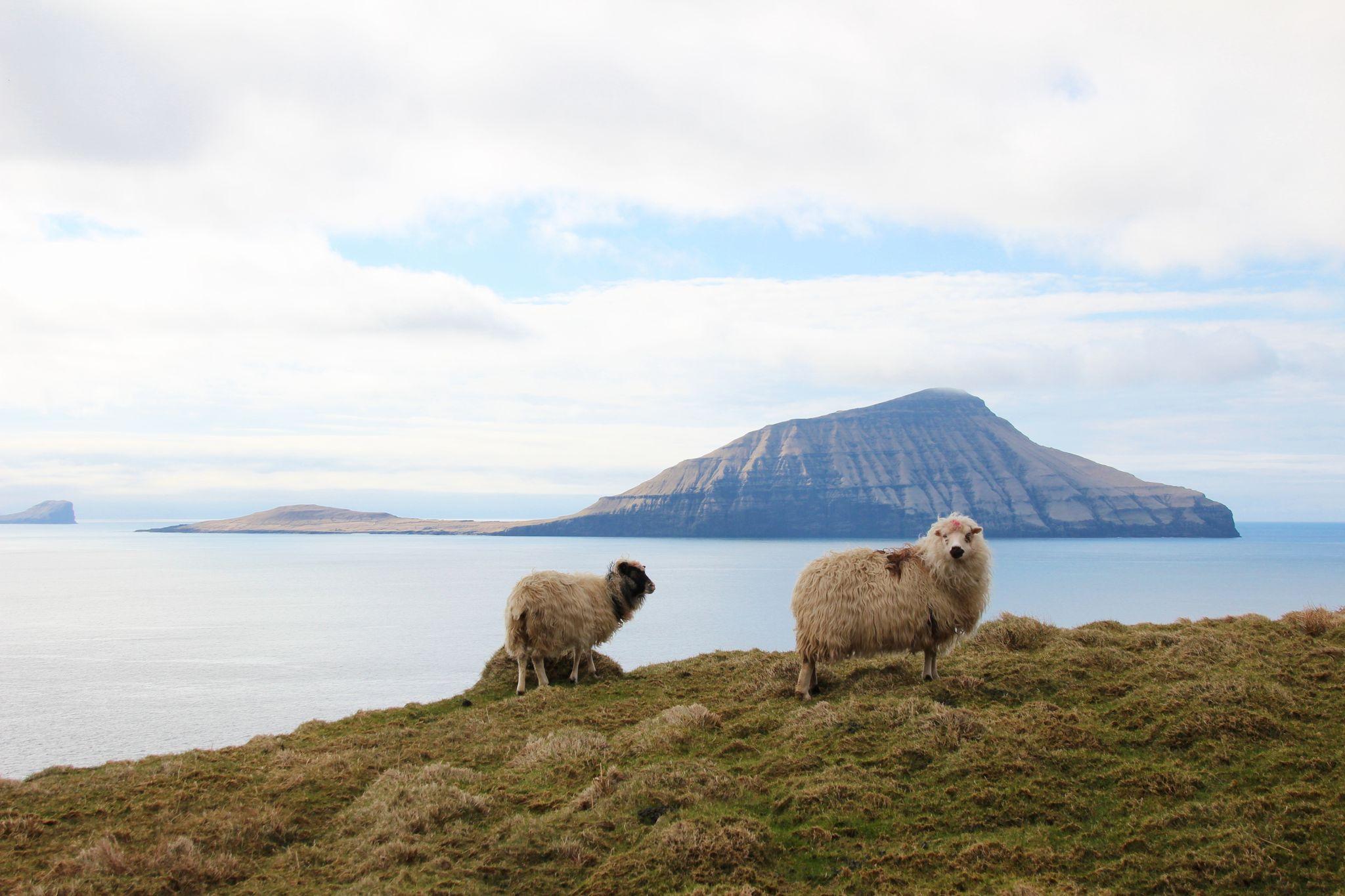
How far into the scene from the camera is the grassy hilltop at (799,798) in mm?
7512

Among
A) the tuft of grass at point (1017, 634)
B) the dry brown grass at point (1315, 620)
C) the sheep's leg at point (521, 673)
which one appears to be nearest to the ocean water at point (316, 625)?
the sheep's leg at point (521, 673)

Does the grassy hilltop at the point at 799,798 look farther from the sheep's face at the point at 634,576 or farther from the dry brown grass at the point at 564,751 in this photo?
the sheep's face at the point at 634,576

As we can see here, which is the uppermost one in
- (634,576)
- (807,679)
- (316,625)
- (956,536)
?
(956,536)

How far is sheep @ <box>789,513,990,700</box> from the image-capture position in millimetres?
12586

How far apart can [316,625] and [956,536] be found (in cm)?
7905

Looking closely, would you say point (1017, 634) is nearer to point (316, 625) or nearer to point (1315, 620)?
point (1315, 620)

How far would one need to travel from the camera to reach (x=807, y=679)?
13.1 m

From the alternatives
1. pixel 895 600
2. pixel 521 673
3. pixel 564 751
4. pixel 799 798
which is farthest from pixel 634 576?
pixel 799 798

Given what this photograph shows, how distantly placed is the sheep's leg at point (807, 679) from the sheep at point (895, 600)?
0.4 inches

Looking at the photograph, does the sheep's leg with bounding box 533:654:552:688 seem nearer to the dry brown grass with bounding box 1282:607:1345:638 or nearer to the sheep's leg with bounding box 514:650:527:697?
the sheep's leg with bounding box 514:650:527:697

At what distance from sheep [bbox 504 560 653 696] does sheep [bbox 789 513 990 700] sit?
17.9 feet

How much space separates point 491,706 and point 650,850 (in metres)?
7.94

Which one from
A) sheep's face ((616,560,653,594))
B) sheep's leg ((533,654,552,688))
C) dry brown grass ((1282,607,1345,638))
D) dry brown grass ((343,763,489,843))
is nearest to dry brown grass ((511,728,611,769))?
dry brown grass ((343,763,489,843))

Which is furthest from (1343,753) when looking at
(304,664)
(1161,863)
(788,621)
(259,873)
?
(788,621)
